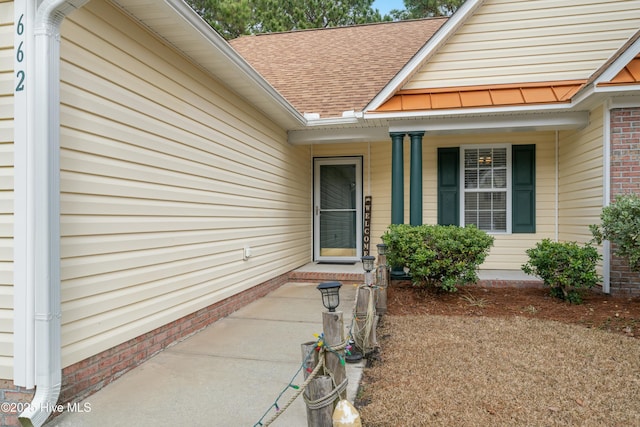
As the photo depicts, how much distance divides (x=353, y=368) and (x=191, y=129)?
9.06 feet

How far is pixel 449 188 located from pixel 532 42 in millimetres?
2683

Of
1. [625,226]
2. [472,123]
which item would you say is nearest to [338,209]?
[472,123]

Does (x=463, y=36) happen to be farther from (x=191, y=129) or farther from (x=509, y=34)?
(x=191, y=129)

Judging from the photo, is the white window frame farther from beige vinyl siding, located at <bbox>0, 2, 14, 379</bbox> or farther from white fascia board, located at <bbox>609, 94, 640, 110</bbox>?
beige vinyl siding, located at <bbox>0, 2, 14, 379</bbox>

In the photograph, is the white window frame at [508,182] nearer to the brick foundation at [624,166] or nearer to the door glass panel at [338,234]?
the brick foundation at [624,166]

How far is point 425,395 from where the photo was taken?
9.02ft

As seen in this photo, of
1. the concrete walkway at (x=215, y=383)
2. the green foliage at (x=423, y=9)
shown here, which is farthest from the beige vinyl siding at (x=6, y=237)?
the green foliage at (x=423, y=9)

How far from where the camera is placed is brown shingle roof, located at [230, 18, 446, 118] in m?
7.77

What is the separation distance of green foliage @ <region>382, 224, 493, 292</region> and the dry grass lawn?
0.92 meters

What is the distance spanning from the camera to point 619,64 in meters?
5.14

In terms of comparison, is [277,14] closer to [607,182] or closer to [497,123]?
[497,123]

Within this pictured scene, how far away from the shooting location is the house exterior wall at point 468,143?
721 cm

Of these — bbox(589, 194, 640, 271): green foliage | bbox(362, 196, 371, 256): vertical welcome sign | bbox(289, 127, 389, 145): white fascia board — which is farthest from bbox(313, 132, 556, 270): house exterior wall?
bbox(589, 194, 640, 271): green foliage

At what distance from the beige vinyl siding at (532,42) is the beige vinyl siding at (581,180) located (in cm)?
104
